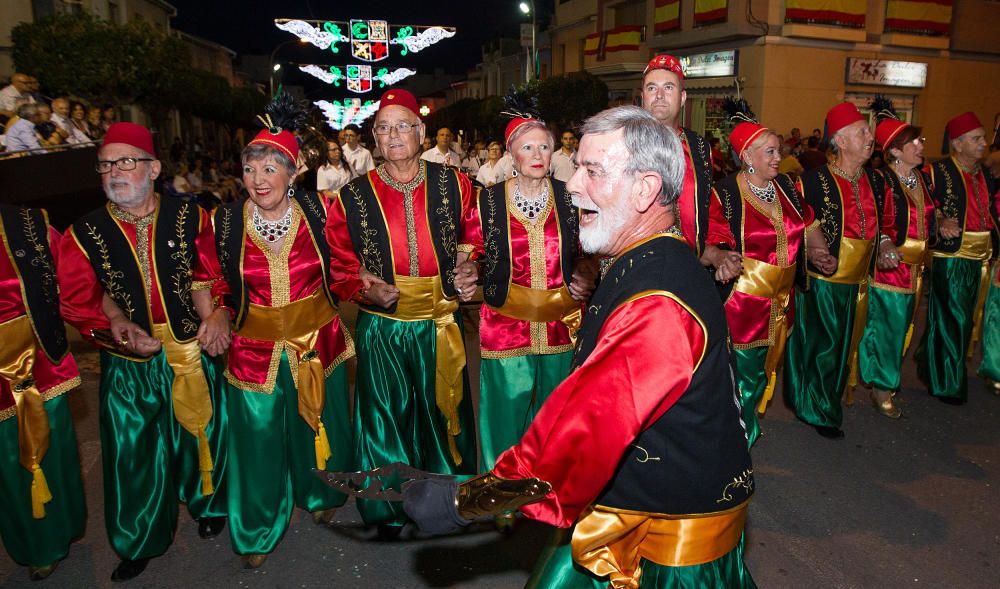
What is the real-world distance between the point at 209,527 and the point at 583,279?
246 centimetres

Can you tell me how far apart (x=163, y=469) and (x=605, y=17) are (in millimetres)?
32946

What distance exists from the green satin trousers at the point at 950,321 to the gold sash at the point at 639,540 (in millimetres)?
4678

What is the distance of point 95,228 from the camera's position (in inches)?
131

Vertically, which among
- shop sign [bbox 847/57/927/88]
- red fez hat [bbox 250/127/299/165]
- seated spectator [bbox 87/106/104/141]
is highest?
shop sign [bbox 847/57/927/88]

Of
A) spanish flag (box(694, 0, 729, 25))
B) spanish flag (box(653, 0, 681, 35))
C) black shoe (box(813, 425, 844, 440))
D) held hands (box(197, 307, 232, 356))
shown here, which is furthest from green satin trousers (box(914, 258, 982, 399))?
spanish flag (box(653, 0, 681, 35))

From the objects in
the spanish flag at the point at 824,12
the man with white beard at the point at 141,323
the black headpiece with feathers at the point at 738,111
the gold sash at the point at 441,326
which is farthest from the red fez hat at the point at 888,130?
the spanish flag at the point at 824,12

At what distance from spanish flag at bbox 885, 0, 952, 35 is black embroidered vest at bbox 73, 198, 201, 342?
23.2m

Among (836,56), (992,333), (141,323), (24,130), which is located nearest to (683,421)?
(141,323)

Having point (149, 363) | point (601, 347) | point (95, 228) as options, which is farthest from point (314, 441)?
point (601, 347)

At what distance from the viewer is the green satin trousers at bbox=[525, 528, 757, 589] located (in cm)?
194

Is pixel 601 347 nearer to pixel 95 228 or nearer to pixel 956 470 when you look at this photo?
pixel 95 228

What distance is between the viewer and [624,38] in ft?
94.9

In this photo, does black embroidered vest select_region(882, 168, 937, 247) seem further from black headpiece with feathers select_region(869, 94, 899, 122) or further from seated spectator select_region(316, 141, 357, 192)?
seated spectator select_region(316, 141, 357, 192)

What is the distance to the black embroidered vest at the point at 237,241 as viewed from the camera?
3.45 m
